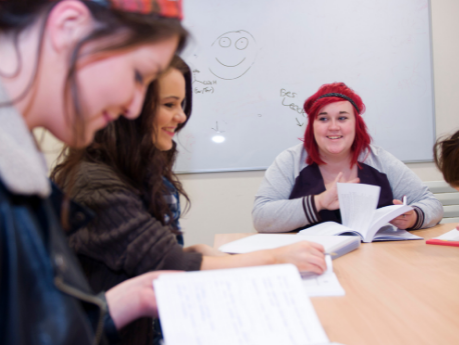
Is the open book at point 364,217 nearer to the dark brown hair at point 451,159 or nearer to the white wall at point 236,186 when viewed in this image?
the dark brown hair at point 451,159

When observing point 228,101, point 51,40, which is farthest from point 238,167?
point 51,40

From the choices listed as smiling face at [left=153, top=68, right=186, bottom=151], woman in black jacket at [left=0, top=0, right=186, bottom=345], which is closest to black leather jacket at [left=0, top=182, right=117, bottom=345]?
woman in black jacket at [left=0, top=0, right=186, bottom=345]

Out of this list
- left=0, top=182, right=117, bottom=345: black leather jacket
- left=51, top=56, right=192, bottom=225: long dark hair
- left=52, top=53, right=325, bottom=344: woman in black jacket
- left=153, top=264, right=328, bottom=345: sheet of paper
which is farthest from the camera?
left=51, top=56, right=192, bottom=225: long dark hair

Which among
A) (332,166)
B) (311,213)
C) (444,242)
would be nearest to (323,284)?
(444,242)

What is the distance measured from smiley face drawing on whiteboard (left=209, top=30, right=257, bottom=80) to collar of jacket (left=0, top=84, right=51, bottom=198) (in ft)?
6.12

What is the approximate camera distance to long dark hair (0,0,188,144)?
404 mm

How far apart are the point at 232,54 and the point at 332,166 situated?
3.16ft

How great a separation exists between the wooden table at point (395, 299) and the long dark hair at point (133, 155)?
44 cm

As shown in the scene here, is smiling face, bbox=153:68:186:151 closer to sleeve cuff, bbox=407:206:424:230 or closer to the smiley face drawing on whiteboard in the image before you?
sleeve cuff, bbox=407:206:424:230

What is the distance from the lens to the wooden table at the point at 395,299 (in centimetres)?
55

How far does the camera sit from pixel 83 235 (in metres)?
0.71

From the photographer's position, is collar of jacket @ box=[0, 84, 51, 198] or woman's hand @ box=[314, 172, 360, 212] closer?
collar of jacket @ box=[0, 84, 51, 198]

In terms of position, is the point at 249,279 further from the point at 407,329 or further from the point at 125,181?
the point at 125,181

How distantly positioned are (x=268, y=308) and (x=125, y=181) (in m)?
0.43
